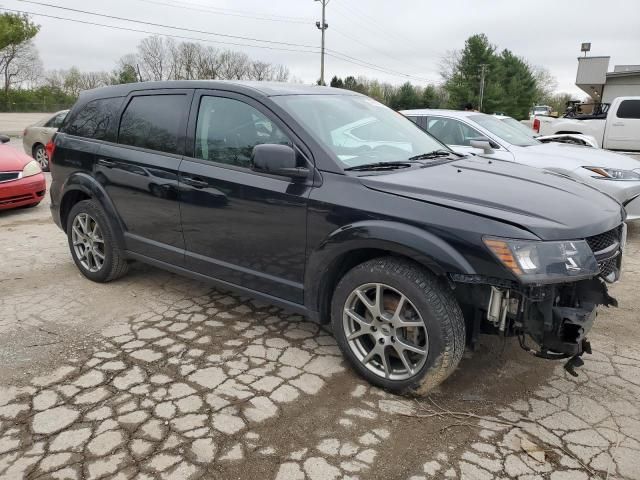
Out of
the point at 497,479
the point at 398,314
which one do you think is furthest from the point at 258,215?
the point at 497,479

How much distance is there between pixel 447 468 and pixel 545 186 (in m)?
1.74

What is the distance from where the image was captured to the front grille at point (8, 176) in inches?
293

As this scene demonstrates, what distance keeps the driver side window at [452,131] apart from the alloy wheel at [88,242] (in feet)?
15.4

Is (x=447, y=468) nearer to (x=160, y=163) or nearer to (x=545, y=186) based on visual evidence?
(x=545, y=186)

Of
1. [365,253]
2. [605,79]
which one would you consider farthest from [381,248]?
[605,79]

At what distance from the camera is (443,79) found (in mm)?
66375

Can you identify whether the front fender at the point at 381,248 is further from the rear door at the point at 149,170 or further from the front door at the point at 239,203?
the rear door at the point at 149,170

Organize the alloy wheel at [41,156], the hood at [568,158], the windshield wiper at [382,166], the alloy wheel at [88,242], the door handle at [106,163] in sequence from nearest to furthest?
the windshield wiper at [382,166]
the door handle at [106,163]
the alloy wheel at [88,242]
the hood at [568,158]
the alloy wheel at [41,156]

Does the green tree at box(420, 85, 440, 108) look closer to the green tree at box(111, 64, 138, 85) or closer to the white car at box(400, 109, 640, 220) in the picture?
the green tree at box(111, 64, 138, 85)

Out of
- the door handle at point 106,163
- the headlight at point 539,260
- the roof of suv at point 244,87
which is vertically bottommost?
the headlight at point 539,260

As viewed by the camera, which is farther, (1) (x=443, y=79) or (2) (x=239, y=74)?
(1) (x=443, y=79)

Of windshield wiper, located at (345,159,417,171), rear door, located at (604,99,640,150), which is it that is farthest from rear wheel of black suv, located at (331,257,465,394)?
rear door, located at (604,99,640,150)

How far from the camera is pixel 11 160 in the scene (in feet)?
25.1

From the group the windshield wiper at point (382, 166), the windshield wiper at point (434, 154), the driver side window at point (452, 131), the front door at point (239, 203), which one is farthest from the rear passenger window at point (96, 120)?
the driver side window at point (452, 131)
